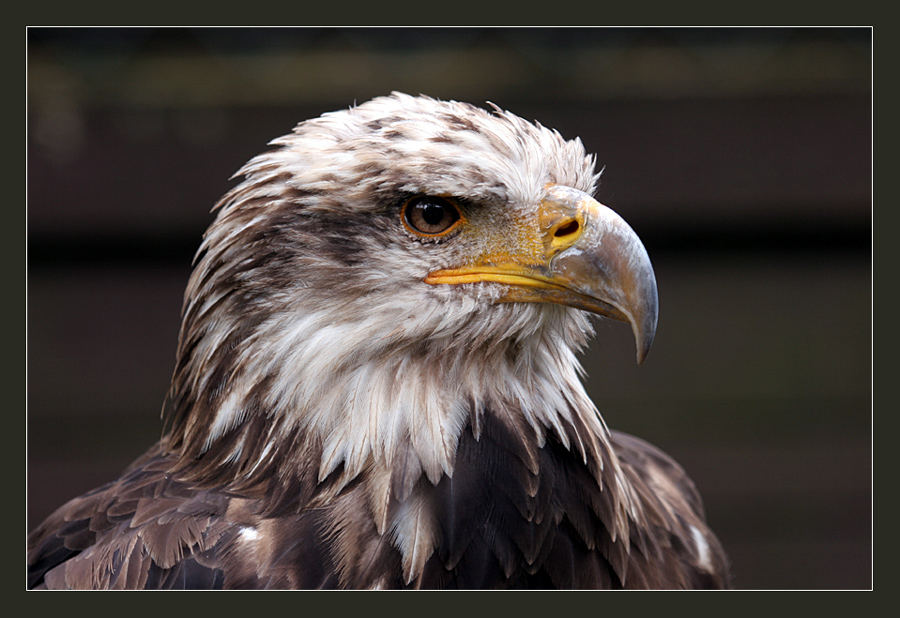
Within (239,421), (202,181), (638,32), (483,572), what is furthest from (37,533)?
(638,32)

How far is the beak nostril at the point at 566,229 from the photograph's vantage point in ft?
2.75

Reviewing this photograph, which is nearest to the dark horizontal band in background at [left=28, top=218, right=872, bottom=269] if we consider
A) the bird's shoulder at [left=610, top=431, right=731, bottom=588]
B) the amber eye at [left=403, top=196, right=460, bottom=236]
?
the bird's shoulder at [left=610, top=431, right=731, bottom=588]

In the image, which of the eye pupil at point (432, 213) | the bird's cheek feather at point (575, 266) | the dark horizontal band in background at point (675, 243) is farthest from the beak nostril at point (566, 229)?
the dark horizontal band in background at point (675, 243)

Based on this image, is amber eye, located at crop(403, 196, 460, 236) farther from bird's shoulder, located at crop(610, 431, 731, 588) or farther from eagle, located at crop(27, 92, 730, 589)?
bird's shoulder, located at crop(610, 431, 731, 588)

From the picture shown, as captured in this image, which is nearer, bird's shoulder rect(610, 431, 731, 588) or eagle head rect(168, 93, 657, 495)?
eagle head rect(168, 93, 657, 495)

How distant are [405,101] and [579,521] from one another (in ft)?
1.53

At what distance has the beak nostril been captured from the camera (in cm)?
84

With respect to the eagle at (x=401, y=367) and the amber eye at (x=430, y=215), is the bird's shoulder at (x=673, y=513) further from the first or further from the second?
the amber eye at (x=430, y=215)

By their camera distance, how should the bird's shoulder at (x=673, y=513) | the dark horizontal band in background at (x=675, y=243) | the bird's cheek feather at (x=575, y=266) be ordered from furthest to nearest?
the dark horizontal band in background at (x=675, y=243)
the bird's shoulder at (x=673, y=513)
the bird's cheek feather at (x=575, y=266)

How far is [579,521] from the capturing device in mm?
899

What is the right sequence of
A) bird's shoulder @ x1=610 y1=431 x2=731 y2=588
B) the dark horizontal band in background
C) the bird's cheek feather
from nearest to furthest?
the bird's cheek feather → bird's shoulder @ x1=610 y1=431 x2=731 y2=588 → the dark horizontal band in background

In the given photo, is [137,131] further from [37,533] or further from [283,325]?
[283,325]

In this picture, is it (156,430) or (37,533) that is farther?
(156,430)

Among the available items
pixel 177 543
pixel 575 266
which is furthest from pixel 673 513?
pixel 177 543
